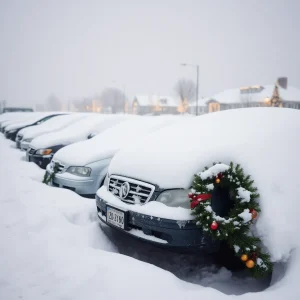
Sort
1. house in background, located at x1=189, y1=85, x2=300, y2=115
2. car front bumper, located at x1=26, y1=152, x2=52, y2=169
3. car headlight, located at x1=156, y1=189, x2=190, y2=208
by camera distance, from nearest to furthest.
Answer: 1. car headlight, located at x1=156, y1=189, x2=190, y2=208
2. car front bumper, located at x1=26, y1=152, x2=52, y2=169
3. house in background, located at x1=189, y1=85, x2=300, y2=115

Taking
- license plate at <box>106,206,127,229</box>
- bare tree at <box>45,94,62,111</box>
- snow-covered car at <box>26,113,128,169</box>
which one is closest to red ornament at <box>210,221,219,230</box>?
license plate at <box>106,206,127,229</box>

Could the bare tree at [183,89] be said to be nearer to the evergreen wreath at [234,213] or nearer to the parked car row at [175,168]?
the parked car row at [175,168]

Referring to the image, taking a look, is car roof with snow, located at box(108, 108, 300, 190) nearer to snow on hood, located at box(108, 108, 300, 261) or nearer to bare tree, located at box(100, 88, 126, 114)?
snow on hood, located at box(108, 108, 300, 261)

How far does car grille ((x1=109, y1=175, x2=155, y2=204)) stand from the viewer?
8.48ft

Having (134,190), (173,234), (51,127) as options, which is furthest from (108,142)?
(51,127)

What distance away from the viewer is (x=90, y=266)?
2184 mm

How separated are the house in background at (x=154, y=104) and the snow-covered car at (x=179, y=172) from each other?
77.5 m

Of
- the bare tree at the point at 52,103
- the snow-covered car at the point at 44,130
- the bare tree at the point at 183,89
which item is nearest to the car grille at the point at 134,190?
the snow-covered car at the point at 44,130

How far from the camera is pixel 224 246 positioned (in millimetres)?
2506

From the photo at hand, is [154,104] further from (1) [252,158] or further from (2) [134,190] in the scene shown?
(1) [252,158]

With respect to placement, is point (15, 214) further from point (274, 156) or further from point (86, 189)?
point (274, 156)

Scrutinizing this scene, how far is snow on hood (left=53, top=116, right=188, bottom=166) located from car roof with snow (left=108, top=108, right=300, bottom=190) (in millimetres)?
1227

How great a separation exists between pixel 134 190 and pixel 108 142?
2.62 meters

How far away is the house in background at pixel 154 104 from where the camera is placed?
268ft
